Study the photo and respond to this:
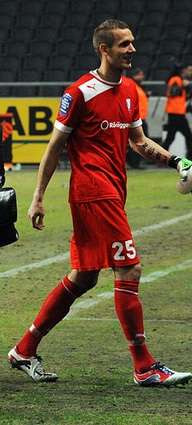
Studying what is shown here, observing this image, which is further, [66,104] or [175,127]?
[175,127]

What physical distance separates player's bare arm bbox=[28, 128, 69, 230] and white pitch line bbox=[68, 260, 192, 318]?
258 centimetres

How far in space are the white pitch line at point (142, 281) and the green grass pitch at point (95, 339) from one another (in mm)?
40

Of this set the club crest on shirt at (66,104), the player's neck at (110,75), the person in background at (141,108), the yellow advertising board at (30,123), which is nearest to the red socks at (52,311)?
the club crest on shirt at (66,104)

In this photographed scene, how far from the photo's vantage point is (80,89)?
23.2 feet

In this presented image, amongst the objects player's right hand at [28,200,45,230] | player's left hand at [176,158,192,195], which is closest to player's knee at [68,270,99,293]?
player's right hand at [28,200,45,230]

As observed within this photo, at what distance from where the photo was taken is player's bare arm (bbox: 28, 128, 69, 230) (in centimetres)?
714

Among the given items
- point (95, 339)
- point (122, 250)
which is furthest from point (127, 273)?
point (95, 339)

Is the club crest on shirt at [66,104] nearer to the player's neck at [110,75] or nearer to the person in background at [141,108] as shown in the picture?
the player's neck at [110,75]

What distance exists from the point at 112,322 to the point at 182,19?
2583 centimetres

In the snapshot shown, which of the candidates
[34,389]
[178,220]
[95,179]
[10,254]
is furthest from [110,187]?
[178,220]

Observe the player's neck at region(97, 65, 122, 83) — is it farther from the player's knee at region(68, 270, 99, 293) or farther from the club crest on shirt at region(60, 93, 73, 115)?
the player's knee at region(68, 270, 99, 293)

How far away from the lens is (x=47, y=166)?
7184 millimetres

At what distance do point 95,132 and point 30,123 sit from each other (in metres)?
19.2

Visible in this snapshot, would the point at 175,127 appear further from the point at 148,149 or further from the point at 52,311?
the point at 52,311
